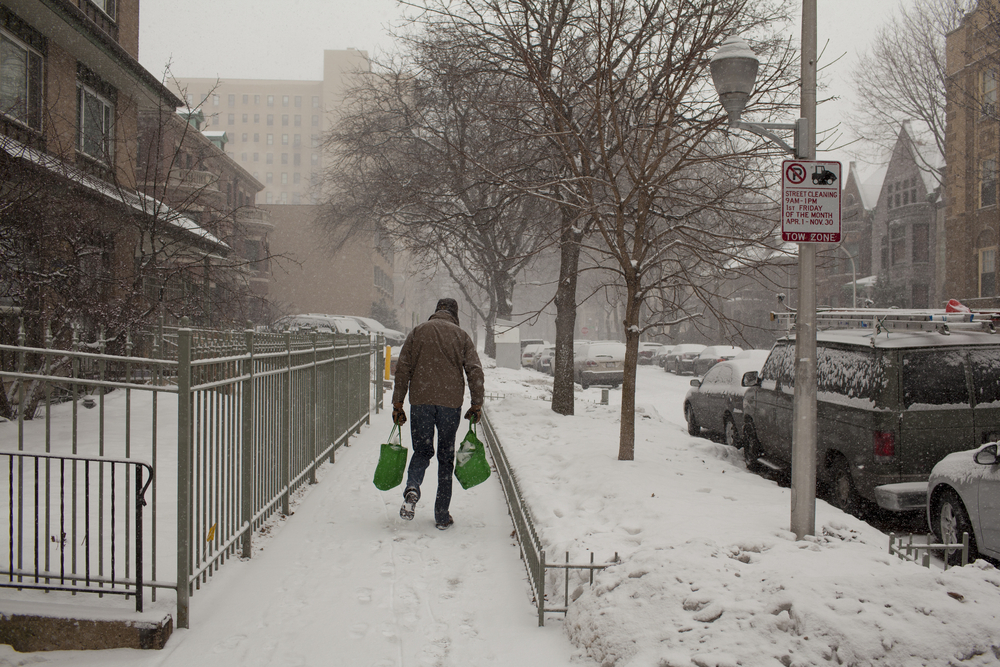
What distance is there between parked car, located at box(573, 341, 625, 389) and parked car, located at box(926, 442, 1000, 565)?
754 inches

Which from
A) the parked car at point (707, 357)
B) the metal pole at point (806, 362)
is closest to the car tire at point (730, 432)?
the metal pole at point (806, 362)

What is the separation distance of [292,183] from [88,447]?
408 ft

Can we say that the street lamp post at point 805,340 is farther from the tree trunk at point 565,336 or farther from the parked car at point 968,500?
the tree trunk at point 565,336

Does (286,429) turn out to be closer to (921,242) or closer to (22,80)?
(22,80)

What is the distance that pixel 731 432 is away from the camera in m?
11.1

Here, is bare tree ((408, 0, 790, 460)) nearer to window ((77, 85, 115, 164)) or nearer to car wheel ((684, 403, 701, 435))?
car wheel ((684, 403, 701, 435))

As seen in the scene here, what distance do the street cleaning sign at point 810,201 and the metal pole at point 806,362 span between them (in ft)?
0.53

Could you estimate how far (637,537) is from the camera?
5098 millimetres

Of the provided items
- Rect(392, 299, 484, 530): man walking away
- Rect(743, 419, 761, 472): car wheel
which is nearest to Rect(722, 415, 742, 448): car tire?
Rect(743, 419, 761, 472): car wheel

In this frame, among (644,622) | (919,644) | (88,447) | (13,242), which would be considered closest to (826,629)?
(919,644)

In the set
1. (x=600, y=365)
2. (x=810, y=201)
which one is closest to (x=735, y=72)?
(x=810, y=201)

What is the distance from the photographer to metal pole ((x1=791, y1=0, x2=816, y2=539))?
16.9 feet

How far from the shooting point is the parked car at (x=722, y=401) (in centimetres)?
1097

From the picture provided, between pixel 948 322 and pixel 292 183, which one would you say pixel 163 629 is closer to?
pixel 948 322
